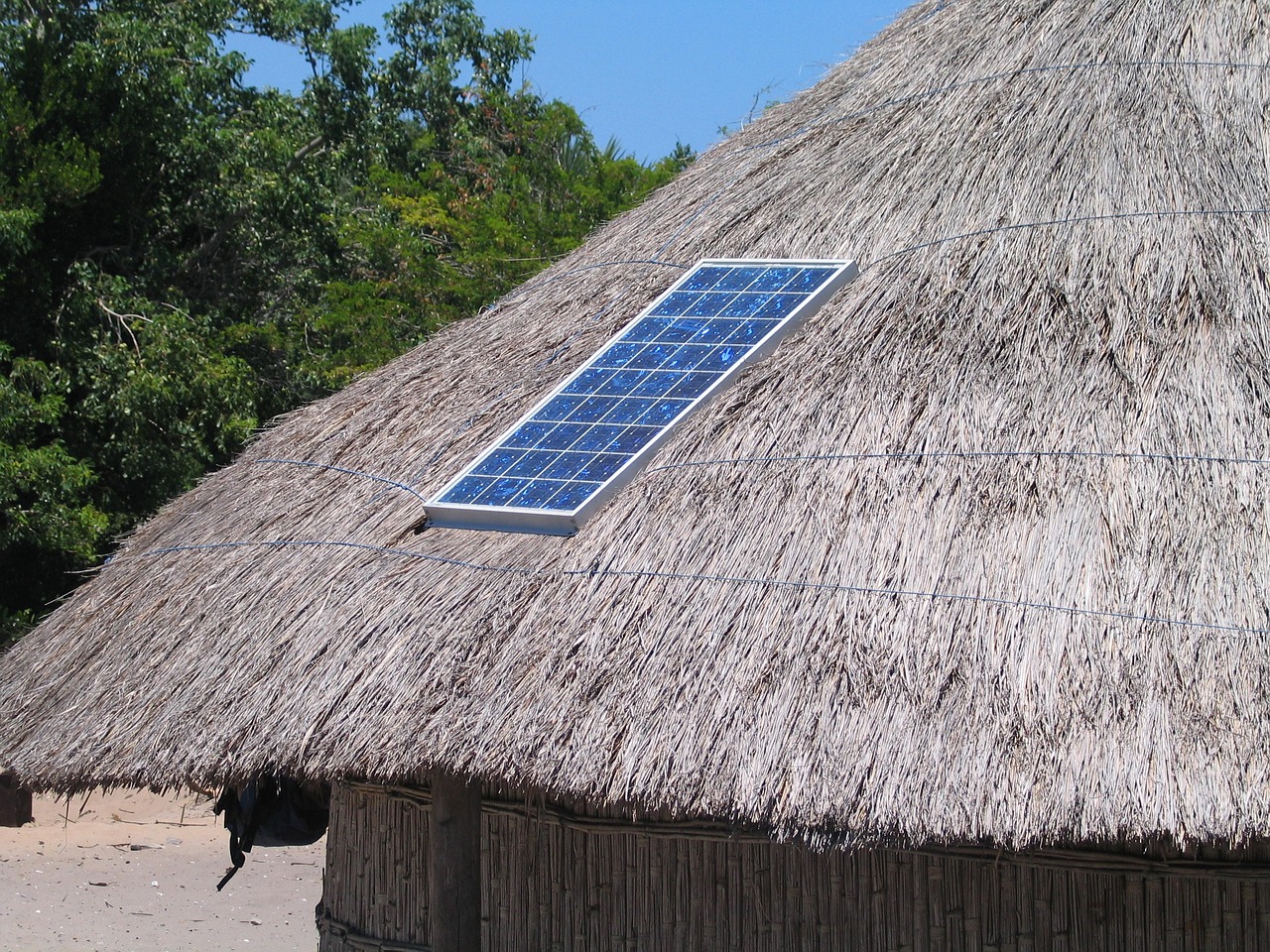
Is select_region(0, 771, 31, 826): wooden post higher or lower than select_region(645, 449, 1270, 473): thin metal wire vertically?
lower

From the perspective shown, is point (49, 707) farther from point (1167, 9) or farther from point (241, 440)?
point (241, 440)

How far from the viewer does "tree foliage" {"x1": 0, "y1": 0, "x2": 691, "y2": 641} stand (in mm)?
10898

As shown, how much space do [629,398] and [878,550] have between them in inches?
52.0

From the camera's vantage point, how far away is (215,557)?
4938mm

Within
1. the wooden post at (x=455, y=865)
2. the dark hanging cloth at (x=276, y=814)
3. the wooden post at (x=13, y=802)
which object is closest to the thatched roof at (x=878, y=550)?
the wooden post at (x=13, y=802)

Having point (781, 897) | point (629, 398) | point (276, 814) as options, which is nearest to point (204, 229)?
point (276, 814)

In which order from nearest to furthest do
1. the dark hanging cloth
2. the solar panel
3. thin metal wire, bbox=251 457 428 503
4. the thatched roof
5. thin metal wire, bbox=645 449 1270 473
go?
the thatched roof
thin metal wire, bbox=645 449 1270 473
the solar panel
thin metal wire, bbox=251 457 428 503
the dark hanging cloth

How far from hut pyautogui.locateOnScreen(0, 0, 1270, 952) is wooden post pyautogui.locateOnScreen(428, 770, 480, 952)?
0.4 inches

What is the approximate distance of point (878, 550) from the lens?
12.2ft

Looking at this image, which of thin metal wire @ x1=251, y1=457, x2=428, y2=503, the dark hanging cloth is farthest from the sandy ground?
thin metal wire @ x1=251, y1=457, x2=428, y2=503

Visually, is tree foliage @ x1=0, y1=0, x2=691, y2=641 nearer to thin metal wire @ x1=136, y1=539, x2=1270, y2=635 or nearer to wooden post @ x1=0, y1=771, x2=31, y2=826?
wooden post @ x1=0, y1=771, x2=31, y2=826

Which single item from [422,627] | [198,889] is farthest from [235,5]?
[422,627]

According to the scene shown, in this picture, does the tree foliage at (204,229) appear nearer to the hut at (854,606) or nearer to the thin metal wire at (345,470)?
the thin metal wire at (345,470)

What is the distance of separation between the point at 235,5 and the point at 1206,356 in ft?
45.2
